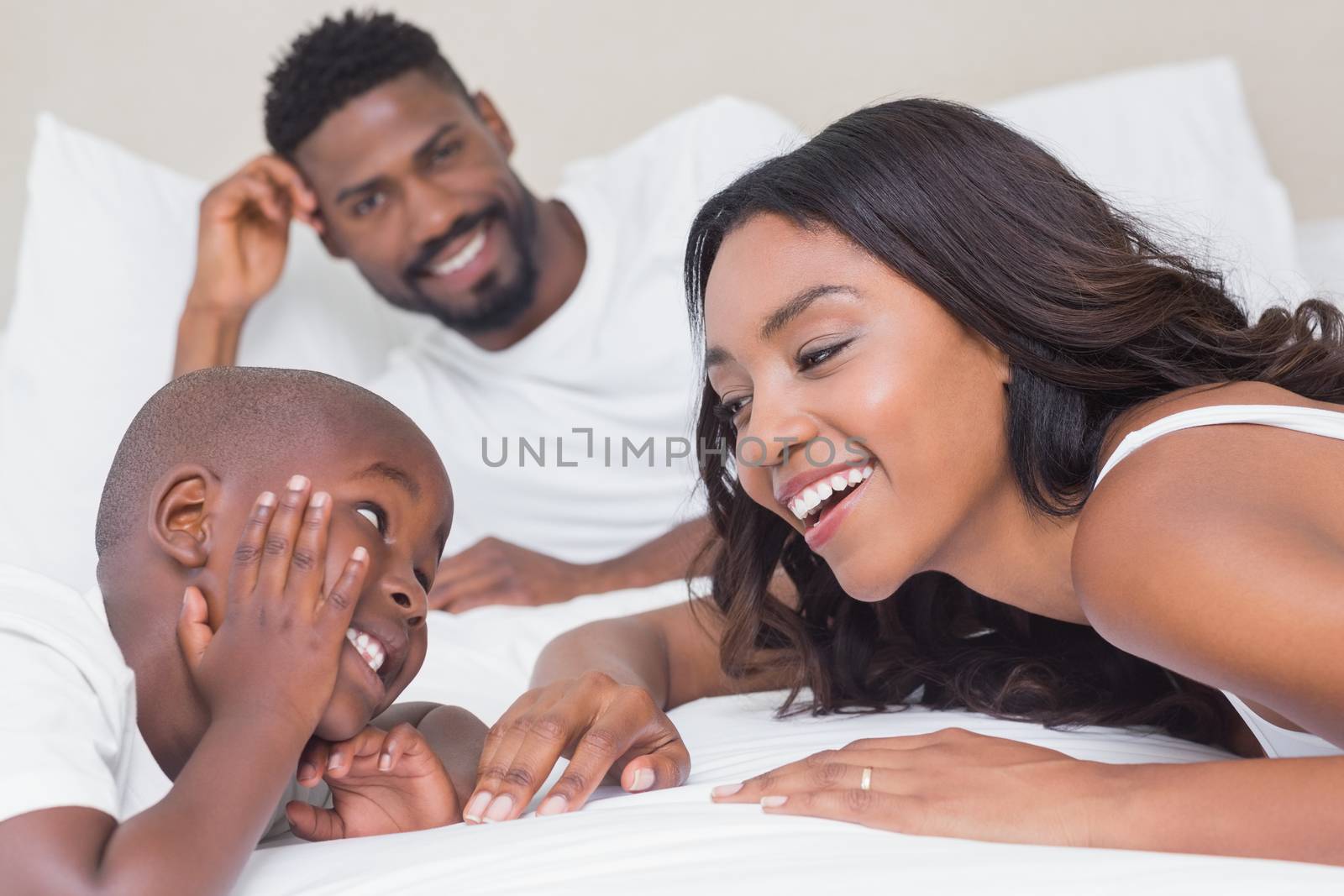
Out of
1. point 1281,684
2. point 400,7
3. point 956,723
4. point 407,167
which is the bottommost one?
point 956,723

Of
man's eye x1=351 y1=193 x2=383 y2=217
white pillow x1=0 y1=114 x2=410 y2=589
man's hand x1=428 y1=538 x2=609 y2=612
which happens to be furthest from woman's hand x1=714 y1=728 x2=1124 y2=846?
man's eye x1=351 y1=193 x2=383 y2=217

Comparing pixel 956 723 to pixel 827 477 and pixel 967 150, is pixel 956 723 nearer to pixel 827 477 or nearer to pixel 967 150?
pixel 827 477

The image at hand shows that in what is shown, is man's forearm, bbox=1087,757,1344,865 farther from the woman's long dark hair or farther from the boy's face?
the boy's face

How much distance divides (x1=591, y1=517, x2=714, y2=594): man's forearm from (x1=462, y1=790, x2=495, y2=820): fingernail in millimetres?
1113

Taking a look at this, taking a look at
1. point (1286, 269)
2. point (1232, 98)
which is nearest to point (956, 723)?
point (1286, 269)

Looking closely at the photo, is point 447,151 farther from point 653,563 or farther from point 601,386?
point 653,563

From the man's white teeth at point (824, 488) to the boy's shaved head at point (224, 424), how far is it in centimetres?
38

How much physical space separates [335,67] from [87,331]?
2.26ft

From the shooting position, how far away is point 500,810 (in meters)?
1.04

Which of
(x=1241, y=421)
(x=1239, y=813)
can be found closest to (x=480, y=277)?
(x=1241, y=421)

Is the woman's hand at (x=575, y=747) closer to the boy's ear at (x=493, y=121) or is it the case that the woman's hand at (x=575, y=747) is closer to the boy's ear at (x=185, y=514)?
the boy's ear at (x=185, y=514)

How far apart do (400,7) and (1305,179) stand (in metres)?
2.12

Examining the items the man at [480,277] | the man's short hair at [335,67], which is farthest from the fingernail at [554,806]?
the man's short hair at [335,67]

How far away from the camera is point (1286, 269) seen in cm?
233
